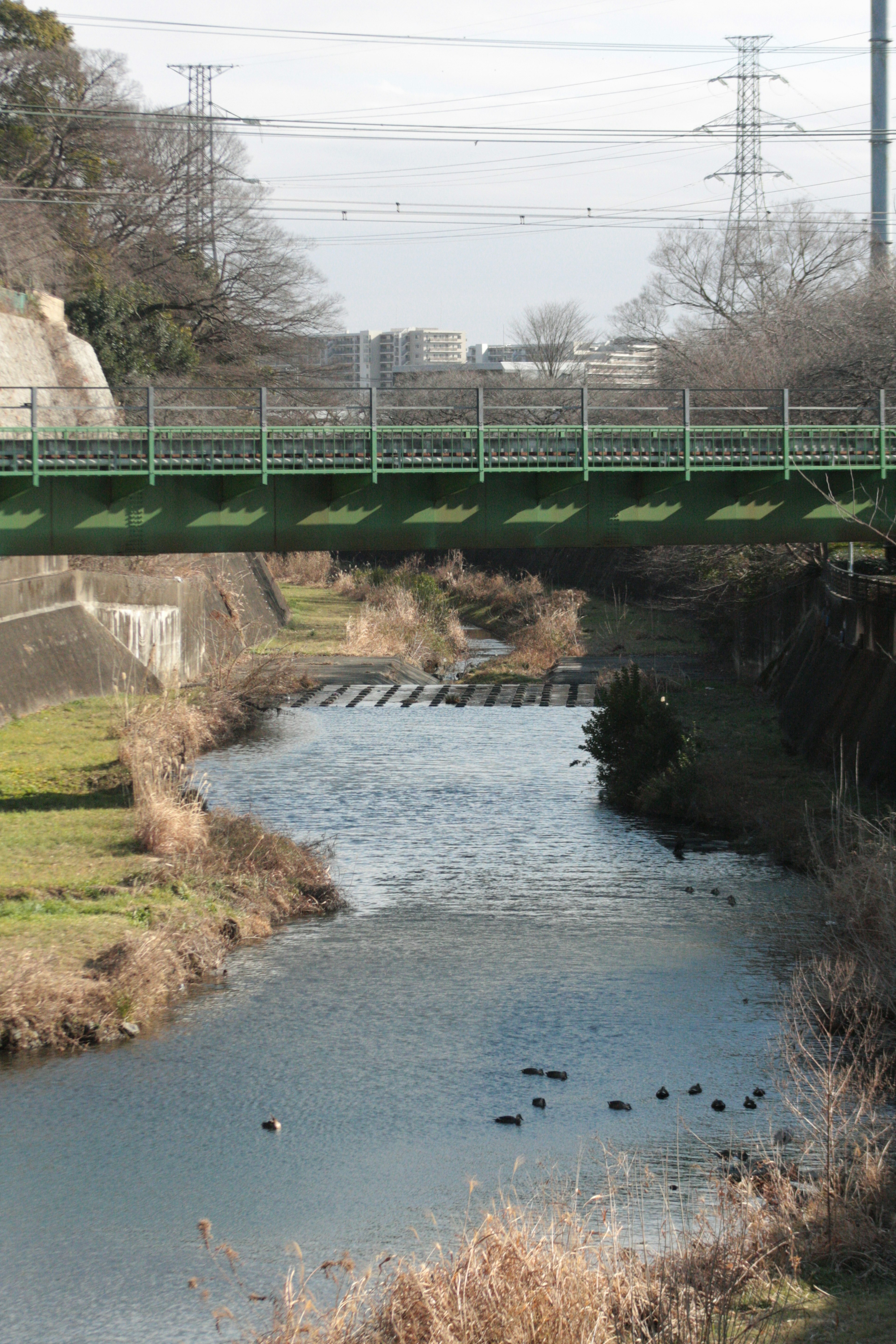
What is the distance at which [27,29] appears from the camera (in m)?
53.3

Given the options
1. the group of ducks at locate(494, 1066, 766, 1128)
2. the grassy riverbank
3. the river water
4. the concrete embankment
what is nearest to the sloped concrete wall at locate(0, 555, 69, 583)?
the concrete embankment

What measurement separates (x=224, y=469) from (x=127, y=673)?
588 inches

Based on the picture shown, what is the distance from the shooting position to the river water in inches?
435

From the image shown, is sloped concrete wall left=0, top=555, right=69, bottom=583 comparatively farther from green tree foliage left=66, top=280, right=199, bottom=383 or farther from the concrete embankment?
green tree foliage left=66, top=280, right=199, bottom=383

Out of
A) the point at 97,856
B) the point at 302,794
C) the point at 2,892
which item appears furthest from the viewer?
the point at 302,794

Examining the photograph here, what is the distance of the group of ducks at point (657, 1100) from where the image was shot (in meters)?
13.1

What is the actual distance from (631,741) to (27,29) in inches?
1606

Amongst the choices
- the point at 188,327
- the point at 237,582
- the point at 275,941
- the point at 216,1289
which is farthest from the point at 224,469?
the point at 188,327

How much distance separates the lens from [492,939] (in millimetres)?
18859

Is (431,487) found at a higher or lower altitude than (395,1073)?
higher

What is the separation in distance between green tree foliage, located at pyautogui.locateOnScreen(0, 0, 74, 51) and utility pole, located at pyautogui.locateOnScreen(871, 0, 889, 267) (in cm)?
2995

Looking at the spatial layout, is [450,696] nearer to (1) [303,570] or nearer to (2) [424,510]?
(2) [424,510]

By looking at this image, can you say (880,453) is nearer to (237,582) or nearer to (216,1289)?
(216,1289)

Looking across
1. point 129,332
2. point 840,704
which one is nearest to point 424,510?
point 840,704
